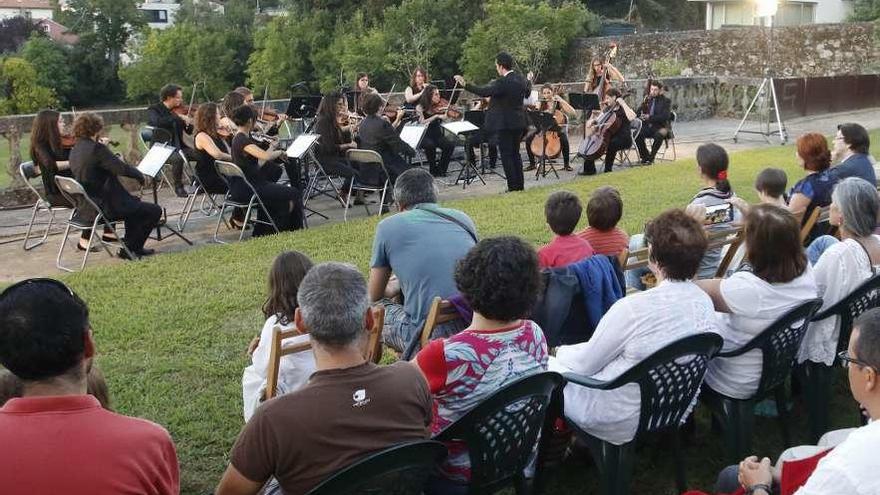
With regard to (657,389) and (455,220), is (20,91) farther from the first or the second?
(657,389)

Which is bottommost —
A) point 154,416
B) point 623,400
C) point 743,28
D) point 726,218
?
point 154,416

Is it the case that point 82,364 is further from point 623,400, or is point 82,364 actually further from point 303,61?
point 303,61

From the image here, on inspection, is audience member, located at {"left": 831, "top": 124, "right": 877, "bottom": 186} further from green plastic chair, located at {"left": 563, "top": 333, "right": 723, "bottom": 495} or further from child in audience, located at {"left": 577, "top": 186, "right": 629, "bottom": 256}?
green plastic chair, located at {"left": 563, "top": 333, "right": 723, "bottom": 495}

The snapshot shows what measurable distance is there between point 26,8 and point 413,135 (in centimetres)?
8734

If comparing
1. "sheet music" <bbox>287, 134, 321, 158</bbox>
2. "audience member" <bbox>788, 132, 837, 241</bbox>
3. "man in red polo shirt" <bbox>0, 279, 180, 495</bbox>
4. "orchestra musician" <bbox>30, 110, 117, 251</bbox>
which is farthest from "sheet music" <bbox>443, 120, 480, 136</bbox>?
"man in red polo shirt" <bbox>0, 279, 180, 495</bbox>

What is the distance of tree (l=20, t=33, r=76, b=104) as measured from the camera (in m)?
48.0

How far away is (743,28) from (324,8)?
18337 millimetres

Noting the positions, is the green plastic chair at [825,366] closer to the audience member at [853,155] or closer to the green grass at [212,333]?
the green grass at [212,333]

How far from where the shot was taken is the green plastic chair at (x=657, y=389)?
124 inches

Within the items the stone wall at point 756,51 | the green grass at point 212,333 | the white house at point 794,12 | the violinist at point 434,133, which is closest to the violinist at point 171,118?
the green grass at point 212,333

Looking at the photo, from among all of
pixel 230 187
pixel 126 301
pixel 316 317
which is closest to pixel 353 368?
pixel 316 317

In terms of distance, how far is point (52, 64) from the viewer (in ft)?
161

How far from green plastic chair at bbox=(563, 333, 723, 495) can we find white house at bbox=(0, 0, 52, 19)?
90.2 metres

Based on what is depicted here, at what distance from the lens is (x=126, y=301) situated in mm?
6281
